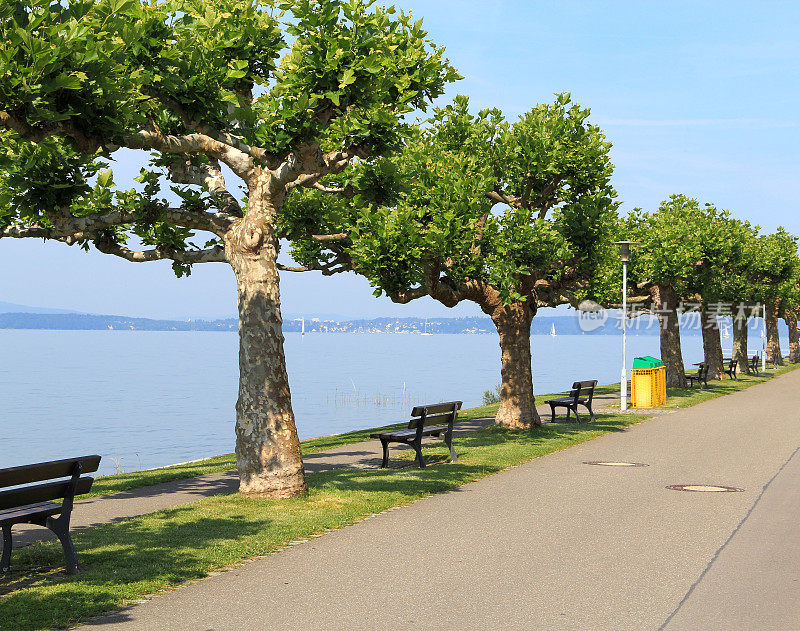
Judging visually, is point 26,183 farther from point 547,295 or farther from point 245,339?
point 547,295

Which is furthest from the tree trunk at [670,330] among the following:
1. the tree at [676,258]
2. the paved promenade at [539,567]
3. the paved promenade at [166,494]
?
the paved promenade at [539,567]

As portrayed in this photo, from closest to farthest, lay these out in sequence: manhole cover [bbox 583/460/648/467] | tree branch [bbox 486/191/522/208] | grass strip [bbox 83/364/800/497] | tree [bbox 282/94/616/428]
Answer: grass strip [bbox 83/364/800/497]
manhole cover [bbox 583/460/648/467]
tree [bbox 282/94/616/428]
tree branch [bbox 486/191/522/208]

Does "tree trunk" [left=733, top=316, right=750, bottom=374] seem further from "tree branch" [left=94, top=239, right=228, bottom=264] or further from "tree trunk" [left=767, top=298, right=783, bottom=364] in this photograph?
"tree branch" [left=94, top=239, right=228, bottom=264]

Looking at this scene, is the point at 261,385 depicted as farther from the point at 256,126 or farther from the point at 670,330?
the point at 670,330

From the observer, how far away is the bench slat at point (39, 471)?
7785mm

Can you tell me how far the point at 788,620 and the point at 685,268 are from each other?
30419mm

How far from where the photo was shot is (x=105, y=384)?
70.4m

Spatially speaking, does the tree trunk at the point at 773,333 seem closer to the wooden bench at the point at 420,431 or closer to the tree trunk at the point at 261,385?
the wooden bench at the point at 420,431

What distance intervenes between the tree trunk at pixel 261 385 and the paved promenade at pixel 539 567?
1.86 metres

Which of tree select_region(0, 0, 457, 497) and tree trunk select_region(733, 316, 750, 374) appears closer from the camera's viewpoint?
tree select_region(0, 0, 457, 497)

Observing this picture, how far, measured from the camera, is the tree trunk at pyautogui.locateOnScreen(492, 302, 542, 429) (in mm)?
21469

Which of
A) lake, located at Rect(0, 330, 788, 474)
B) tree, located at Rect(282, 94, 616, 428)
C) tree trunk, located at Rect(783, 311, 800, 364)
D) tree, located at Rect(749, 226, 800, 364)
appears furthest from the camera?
tree trunk, located at Rect(783, 311, 800, 364)

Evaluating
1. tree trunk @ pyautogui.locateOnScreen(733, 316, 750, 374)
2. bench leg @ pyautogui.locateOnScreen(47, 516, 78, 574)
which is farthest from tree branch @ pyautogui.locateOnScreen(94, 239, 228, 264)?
tree trunk @ pyautogui.locateOnScreen(733, 316, 750, 374)

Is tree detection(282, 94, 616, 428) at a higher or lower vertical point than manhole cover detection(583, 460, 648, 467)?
higher
